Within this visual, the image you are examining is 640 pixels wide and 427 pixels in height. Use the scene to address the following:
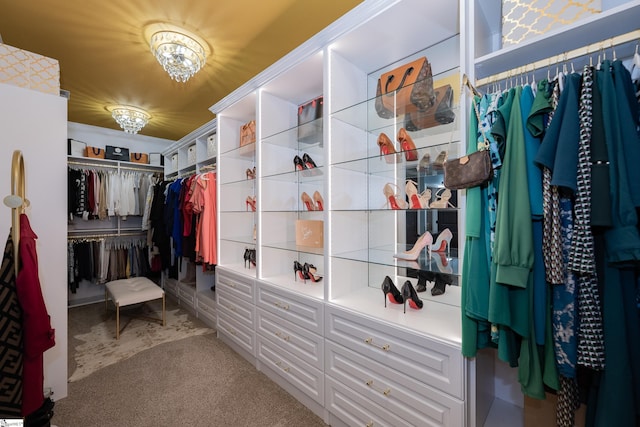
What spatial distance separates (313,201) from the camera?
2305mm

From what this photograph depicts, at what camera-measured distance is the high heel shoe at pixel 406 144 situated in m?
1.57

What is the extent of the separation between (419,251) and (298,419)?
1347 mm

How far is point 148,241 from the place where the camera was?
13.7 ft

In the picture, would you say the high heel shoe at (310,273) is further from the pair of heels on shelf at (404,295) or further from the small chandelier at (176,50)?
the small chandelier at (176,50)

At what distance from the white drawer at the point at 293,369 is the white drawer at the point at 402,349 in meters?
0.34

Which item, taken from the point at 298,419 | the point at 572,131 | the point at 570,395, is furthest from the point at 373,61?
the point at 298,419

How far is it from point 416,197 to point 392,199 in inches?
5.8

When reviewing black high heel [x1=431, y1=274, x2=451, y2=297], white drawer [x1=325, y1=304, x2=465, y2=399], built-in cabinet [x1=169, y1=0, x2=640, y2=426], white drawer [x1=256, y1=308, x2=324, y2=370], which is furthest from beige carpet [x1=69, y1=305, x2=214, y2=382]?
black high heel [x1=431, y1=274, x2=451, y2=297]

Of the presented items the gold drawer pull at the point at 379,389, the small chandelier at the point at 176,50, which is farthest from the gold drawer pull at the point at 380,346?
the small chandelier at the point at 176,50

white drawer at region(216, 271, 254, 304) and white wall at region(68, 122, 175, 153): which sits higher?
white wall at region(68, 122, 175, 153)

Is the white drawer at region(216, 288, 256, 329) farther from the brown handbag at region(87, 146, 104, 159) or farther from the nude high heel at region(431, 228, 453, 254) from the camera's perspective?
the brown handbag at region(87, 146, 104, 159)

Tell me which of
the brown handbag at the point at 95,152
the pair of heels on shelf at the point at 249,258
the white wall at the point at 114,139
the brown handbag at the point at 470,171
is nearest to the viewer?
the brown handbag at the point at 470,171

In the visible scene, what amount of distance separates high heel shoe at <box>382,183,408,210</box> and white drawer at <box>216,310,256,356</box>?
161cm

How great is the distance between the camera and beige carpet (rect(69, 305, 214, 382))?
7.78 ft
